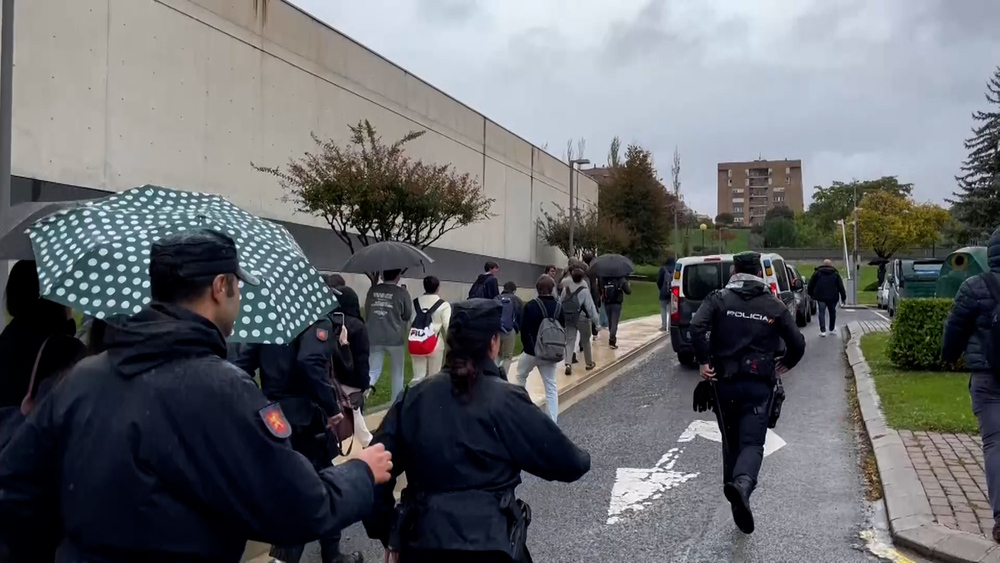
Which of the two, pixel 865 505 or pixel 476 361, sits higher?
pixel 476 361

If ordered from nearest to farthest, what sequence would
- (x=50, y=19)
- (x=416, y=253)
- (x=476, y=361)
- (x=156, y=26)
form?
(x=476, y=361)
(x=416, y=253)
(x=50, y=19)
(x=156, y=26)

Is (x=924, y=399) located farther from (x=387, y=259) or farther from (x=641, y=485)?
(x=387, y=259)

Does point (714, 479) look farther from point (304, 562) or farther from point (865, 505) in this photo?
point (304, 562)

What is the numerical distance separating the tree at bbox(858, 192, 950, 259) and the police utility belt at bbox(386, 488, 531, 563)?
6961cm

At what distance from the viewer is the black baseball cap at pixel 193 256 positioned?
7.07 ft

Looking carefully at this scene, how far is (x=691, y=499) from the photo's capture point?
7.00 metres

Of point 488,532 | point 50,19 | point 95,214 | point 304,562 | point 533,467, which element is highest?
point 50,19

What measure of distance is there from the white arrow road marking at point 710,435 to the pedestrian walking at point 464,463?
6.24 m

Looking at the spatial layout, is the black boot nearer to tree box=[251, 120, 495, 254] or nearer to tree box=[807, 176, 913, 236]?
tree box=[251, 120, 495, 254]

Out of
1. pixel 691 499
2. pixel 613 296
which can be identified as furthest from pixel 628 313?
pixel 691 499

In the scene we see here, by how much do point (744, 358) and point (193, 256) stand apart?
4.57 m

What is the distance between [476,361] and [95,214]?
155 centimetres

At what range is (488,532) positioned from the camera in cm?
290

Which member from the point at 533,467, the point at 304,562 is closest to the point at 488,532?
the point at 533,467
